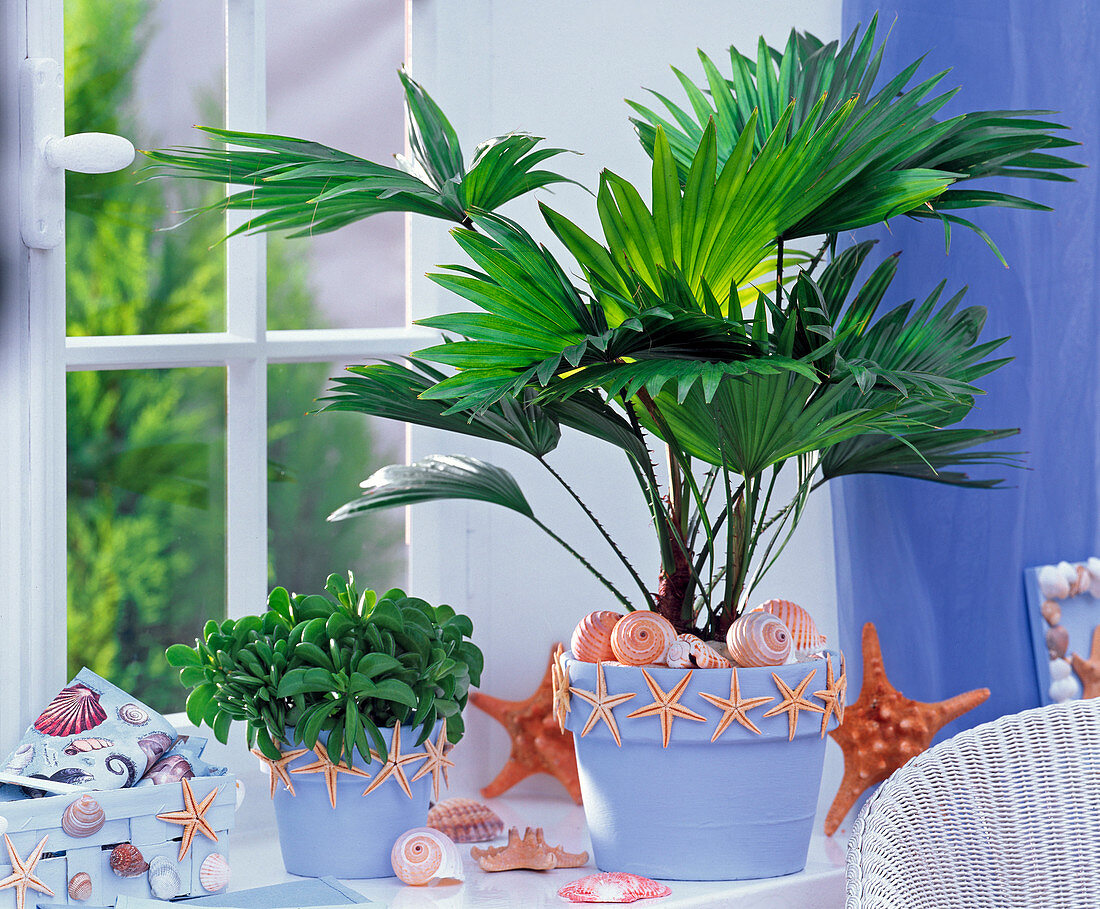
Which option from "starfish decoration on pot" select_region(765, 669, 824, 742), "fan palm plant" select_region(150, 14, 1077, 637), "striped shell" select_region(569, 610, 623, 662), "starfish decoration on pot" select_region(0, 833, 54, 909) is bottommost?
"starfish decoration on pot" select_region(0, 833, 54, 909)

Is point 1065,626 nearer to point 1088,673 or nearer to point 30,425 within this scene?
point 1088,673

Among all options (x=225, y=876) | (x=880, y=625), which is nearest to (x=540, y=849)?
(x=225, y=876)

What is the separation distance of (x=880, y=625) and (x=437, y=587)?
0.59 m

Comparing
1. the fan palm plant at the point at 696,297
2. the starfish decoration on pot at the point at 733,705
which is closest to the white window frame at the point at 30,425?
the fan palm plant at the point at 696,297

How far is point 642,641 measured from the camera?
1.15 meters

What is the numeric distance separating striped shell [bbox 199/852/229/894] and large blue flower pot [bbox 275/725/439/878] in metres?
0.11

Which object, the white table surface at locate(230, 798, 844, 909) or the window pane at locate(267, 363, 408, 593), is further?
the window pane at locate(267, 363, 408, 593)

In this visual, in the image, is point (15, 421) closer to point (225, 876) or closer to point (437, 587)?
point (225, 876)

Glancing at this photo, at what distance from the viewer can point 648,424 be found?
1214mm

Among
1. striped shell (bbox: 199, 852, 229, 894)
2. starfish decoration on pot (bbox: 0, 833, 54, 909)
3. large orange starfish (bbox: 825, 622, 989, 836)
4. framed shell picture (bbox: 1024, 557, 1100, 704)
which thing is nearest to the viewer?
starfish decoration on pot (bbox: 0, 833, 54, 909)

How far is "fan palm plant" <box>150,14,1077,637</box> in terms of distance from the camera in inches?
39.4

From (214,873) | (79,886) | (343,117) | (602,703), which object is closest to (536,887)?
(602,703)

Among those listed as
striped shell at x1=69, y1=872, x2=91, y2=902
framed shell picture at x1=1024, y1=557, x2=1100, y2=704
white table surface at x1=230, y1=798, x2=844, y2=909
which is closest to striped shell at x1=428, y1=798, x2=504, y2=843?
white table surface at x1=230, y1=798, x2=844, y2=909

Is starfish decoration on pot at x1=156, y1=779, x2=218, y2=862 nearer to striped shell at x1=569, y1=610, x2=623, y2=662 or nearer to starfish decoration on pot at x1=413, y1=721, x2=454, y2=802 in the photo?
starfish decoration on pot at x1=413, y1=721, x2=454, y2=802
